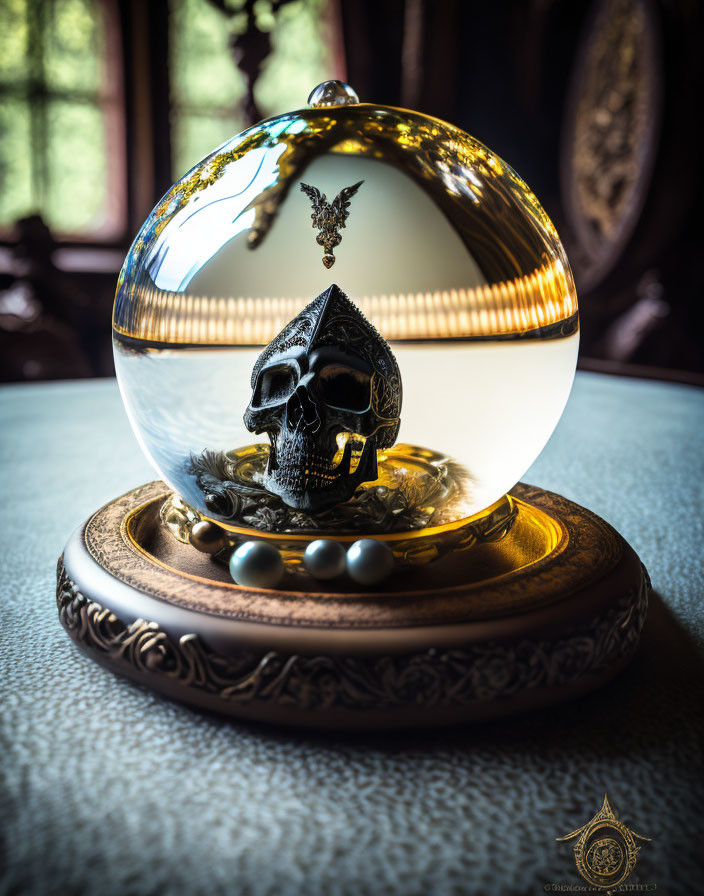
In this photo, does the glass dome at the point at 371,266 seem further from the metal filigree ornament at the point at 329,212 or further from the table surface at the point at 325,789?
the table surface at the point at 325,789

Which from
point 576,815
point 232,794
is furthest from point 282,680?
point 576,815

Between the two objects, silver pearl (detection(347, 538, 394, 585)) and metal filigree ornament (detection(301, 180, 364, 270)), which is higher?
metal filigree ornament (detection(301, 180, 364, 270))

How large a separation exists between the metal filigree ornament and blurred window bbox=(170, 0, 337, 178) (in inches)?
106

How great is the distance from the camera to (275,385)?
0.75 meters

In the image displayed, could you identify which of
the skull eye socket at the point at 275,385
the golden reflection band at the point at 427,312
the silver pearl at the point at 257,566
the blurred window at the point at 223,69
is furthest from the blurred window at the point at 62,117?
the silver pearl at the point at 257,566

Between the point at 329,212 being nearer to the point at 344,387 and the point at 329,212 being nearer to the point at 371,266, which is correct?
the point at 371,266

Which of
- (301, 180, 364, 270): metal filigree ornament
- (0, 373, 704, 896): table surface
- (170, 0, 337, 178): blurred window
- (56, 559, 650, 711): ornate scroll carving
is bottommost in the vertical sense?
(0, 373, 704, 896): table surface

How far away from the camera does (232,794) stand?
0.49 metres

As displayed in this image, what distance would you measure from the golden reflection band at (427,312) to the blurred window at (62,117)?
242 centimetres

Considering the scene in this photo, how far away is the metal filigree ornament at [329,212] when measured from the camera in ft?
2.53

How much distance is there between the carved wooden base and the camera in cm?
53

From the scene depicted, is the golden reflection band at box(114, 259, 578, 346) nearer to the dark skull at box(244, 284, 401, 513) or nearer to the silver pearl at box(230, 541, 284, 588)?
the dark skull at box(244, 284, 401, 513)

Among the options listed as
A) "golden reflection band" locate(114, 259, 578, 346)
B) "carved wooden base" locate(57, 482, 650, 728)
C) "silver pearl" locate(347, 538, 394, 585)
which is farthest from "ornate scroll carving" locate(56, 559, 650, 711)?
"golden reflection band" locate(114, 259, 578, 346)

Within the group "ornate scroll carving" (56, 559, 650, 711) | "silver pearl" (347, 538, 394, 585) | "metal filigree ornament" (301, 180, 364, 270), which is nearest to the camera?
"ornate scroll carving" (56, 559, 650, 711)
